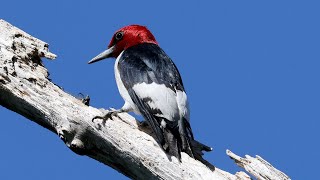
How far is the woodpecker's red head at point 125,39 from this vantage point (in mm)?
7777

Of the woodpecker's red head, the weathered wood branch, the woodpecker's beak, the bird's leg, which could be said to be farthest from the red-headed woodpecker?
the woodpecker's beak

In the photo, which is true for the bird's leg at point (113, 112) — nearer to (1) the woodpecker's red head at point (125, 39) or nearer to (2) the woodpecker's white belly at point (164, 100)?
(2) the woodpecker's white belly at point (164, 100)

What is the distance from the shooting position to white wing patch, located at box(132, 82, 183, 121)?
20.1 feet

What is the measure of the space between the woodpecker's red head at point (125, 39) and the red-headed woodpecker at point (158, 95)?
1.36 feet

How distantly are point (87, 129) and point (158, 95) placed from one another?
728mm

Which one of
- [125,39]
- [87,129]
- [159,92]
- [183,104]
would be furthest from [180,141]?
[125,39]

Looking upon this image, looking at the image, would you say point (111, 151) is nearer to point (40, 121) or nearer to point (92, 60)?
point (40, 121)

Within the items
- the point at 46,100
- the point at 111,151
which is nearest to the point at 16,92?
the point at 46,100

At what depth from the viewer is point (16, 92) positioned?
6.16 metres

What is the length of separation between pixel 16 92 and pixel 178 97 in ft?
4.84

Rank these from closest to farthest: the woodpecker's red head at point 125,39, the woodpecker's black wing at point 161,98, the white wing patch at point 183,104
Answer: the woodpecker's black wing at point 161,98
the white wing patch at point 183,104
the woodpecker's red head at point 125,39

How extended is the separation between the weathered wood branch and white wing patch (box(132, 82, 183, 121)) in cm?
26

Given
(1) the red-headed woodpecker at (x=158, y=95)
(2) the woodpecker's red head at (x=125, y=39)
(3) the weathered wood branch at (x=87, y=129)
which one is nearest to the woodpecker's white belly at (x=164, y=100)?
(1) the red-headed woodpecker at (x=158, y=95)

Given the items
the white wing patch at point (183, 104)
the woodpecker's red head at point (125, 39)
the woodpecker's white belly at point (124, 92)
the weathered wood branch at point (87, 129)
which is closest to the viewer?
the weathered wood branch at point (87, 129)
